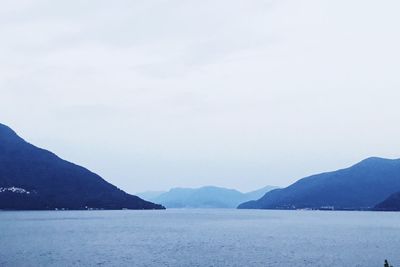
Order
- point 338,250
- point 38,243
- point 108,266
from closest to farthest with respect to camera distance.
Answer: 1. point 108,266
2. point 338,250
3. point 38,243

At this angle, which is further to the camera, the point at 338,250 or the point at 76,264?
the point at 338,250

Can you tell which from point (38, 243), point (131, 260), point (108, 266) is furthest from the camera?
point (38, 243)

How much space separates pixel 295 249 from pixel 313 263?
1097 inches

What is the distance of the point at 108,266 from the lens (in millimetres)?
102250

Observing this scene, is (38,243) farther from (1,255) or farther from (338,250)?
(338,250)

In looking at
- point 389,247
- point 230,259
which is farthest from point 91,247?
point 389,247

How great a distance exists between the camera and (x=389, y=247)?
464ft

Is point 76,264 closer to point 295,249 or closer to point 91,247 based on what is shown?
point 91,247

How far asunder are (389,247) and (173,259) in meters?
65.6

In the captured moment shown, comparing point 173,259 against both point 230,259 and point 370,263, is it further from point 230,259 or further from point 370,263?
point 370,263

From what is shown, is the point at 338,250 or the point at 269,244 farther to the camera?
the point at 269,244

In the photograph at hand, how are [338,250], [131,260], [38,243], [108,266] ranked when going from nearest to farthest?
[108,266]
[131,260]
[338,250]
[38,243]

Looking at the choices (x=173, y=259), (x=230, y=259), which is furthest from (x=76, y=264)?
(x=230, y=259)

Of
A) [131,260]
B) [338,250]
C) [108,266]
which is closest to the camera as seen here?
[108,266]
